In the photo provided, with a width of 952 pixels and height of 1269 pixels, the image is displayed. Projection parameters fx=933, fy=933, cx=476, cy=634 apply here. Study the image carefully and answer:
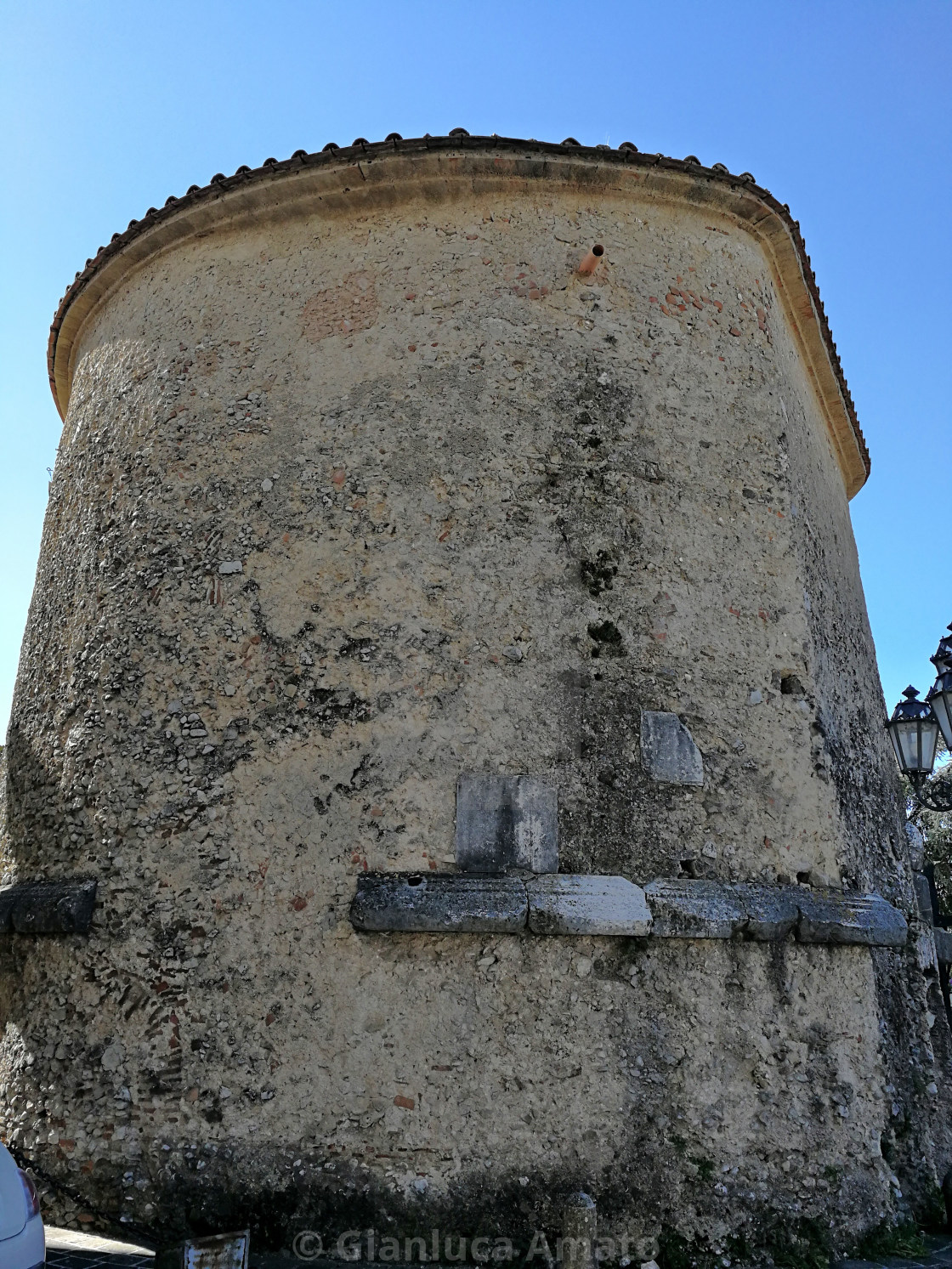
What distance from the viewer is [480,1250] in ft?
13.6

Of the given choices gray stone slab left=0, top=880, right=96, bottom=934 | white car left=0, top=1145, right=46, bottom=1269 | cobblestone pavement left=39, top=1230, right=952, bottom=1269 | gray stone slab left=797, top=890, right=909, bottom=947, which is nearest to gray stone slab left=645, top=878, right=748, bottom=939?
gray stone slab left=797, top=890, right=909, bottom=947

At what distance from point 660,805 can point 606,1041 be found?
120 centimetres

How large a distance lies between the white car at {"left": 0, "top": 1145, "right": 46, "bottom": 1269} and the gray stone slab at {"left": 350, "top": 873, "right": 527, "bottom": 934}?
5.52 ft

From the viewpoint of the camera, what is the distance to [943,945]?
723 centimetres

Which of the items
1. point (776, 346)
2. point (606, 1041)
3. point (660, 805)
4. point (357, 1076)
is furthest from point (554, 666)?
point (776, 346)

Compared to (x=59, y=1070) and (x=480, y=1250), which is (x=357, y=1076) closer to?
(x=480, y=1250)

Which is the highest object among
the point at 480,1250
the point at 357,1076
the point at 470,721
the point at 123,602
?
the point at 123,602

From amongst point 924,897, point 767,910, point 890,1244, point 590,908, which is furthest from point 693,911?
point 924,897

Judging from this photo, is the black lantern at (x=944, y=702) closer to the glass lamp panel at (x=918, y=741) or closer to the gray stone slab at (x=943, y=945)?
the glass lamp panel at (x=918, y=741)

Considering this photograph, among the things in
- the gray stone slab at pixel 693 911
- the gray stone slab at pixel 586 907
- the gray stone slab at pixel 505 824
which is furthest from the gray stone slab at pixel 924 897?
the gray stone slab at pixel 505 824

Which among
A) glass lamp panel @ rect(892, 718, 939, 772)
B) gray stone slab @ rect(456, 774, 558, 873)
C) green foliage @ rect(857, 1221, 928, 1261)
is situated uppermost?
glass lamp panel @ rect(892, 718, 939, 772)

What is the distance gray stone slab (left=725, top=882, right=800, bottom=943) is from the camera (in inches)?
185

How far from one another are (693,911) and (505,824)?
40.4 inches

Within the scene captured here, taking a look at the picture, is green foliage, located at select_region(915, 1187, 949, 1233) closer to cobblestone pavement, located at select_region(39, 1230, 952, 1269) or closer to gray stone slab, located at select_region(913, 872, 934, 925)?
cobblestone pavement, located at select_region(39, 1230, 952, 1269)
